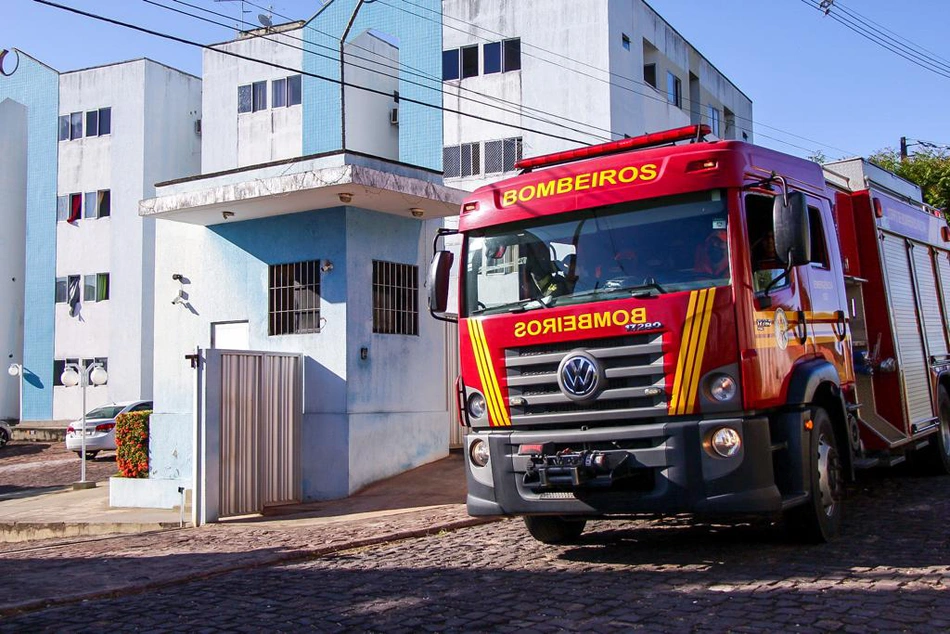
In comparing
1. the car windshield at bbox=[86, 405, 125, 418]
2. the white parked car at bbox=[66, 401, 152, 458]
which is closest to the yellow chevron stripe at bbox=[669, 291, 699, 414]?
the white parked car at bbox=[66, 401, 152, 458]

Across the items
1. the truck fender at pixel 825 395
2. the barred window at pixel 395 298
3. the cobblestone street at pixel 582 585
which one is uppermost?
the barred window at pixel 395 298

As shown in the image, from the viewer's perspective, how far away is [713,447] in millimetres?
6480

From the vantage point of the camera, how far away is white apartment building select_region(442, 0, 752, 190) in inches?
1107

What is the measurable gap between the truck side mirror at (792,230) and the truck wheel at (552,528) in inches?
117

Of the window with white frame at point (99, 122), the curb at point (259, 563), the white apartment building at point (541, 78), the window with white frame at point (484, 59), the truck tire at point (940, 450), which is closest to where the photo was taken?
the curb at point (259, 563)

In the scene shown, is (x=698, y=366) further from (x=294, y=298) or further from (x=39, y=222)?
(x=39, y=222)

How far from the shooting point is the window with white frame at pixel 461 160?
2984cm

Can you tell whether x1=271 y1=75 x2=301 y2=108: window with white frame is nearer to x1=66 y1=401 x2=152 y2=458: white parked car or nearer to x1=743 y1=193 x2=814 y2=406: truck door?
x1=66 y1=401 x2=152 y2=458: white parked car

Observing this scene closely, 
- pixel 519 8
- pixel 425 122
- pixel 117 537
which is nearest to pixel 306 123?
pixel 425 122

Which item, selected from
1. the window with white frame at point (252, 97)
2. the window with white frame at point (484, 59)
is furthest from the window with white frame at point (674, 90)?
the window with white frame at point (252, 97)

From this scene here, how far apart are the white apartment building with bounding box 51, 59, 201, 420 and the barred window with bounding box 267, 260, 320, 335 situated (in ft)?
65.9

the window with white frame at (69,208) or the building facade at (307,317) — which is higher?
the window with white frame at (69,208)

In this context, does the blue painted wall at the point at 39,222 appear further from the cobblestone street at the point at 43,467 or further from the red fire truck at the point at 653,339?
the red fire truck at the point at 653,339

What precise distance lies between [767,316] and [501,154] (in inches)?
913
